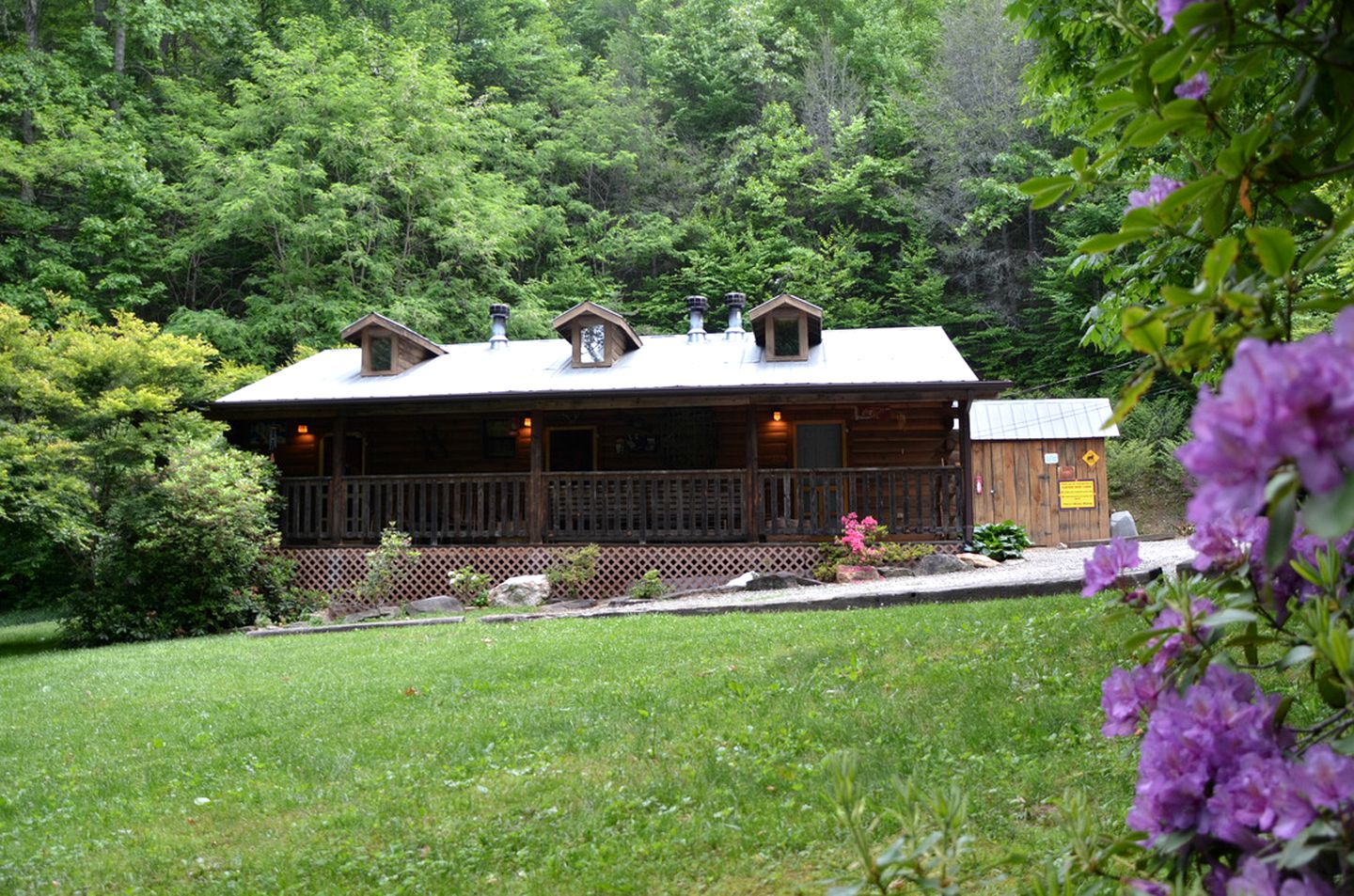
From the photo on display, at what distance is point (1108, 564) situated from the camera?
1.59 m

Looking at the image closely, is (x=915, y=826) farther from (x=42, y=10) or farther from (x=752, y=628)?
(x=42, y=10)

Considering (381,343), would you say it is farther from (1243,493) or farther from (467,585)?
(1243,493)

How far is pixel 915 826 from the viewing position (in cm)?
154

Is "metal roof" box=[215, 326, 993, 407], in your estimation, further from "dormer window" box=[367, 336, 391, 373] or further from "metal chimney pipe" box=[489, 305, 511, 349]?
"dormer window" box=[367, 336, 391, 373]

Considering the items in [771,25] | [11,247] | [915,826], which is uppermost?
[771,25]

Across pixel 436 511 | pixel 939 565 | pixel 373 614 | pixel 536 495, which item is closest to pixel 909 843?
pixel 939 565

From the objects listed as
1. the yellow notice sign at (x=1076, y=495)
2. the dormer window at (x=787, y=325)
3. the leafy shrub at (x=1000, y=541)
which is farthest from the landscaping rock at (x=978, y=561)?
the yellow notice sign at (x=1076, y=495)

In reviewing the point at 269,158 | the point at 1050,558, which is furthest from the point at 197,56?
the point at 1050,558

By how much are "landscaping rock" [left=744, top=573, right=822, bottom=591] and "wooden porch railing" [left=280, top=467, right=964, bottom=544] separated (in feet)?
4.75

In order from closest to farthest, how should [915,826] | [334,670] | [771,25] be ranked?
[915,826] < [334,670] < [771,25]

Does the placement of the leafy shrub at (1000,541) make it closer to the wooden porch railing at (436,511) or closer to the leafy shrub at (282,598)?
the wooden porch railing at (436,511)

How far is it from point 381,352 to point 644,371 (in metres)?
5.27

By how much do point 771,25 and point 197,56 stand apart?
810 inches

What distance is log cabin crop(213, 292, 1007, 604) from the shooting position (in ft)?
51.7
